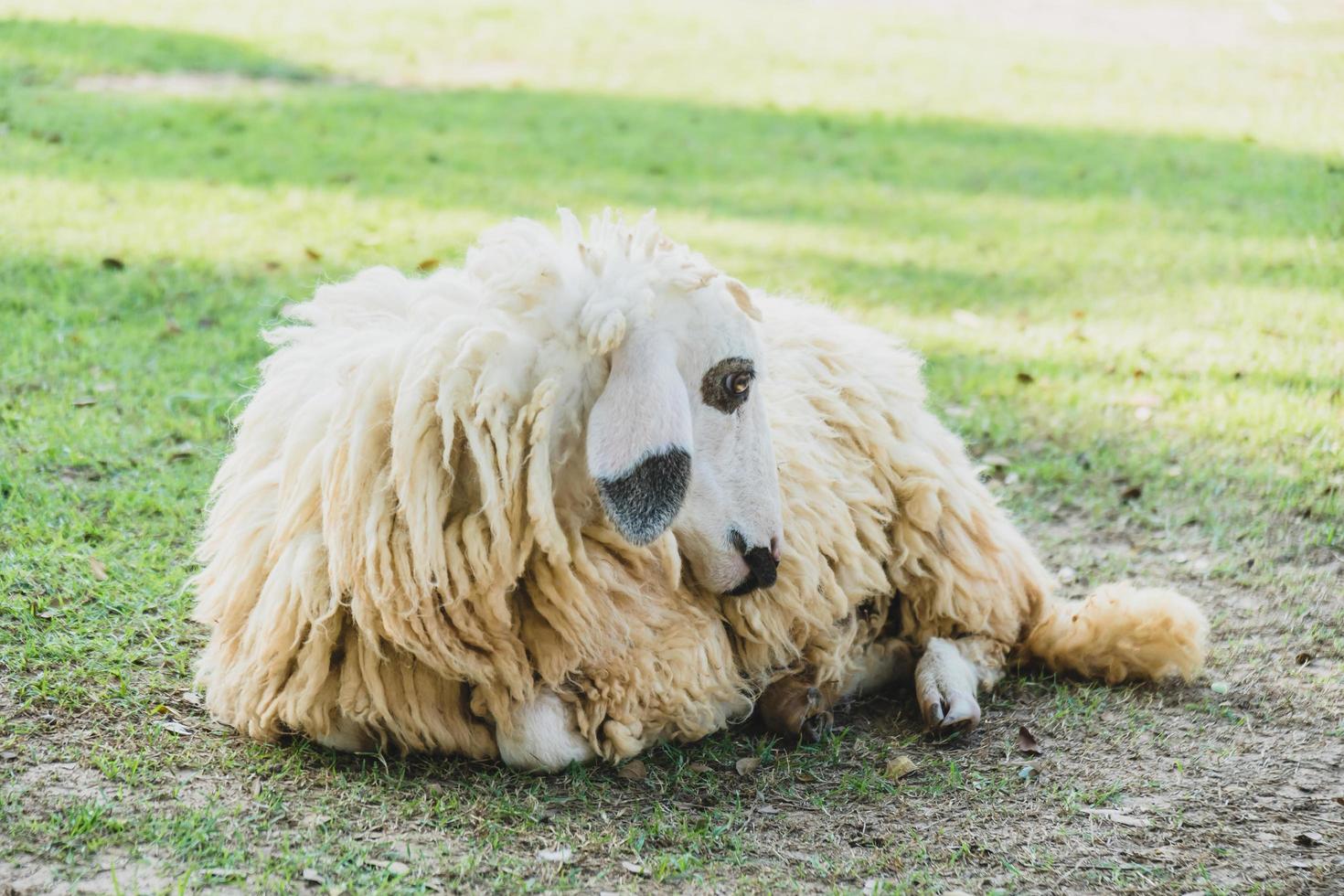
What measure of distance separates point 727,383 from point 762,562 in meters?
0.46

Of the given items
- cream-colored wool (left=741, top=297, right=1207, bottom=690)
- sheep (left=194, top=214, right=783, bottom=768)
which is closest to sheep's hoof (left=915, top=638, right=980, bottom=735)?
cream-colored wool (left=741, top=297, right=1207, bottom=690)

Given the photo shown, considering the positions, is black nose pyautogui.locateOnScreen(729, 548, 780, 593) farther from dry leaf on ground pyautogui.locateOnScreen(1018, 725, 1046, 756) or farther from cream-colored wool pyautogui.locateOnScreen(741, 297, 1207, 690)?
dry leaf on ground pyautogui.locateOnScreen(1018, 725, 1046, 756)

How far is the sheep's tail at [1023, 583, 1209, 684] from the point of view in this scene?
405 cm

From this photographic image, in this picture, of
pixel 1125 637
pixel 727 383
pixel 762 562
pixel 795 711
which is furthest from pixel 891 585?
pixel 727 383

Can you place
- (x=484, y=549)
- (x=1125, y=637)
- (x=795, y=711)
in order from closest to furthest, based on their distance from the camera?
1. (x=484, y=549)
2. (x=795, y=711)
3. (x=1125, y=637)

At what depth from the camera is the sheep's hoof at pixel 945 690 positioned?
3818 millimetres

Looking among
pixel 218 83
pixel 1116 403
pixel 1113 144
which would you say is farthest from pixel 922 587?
pixel 218 83

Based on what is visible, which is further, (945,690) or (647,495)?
(945,690)

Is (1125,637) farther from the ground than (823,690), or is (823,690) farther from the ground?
(1125,637)

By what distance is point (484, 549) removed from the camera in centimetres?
326

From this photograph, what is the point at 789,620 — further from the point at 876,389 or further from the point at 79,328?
the point at 79,328

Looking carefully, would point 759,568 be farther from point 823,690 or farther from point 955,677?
point 955,677

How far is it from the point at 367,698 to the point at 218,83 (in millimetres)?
9909

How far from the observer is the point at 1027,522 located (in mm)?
5406
